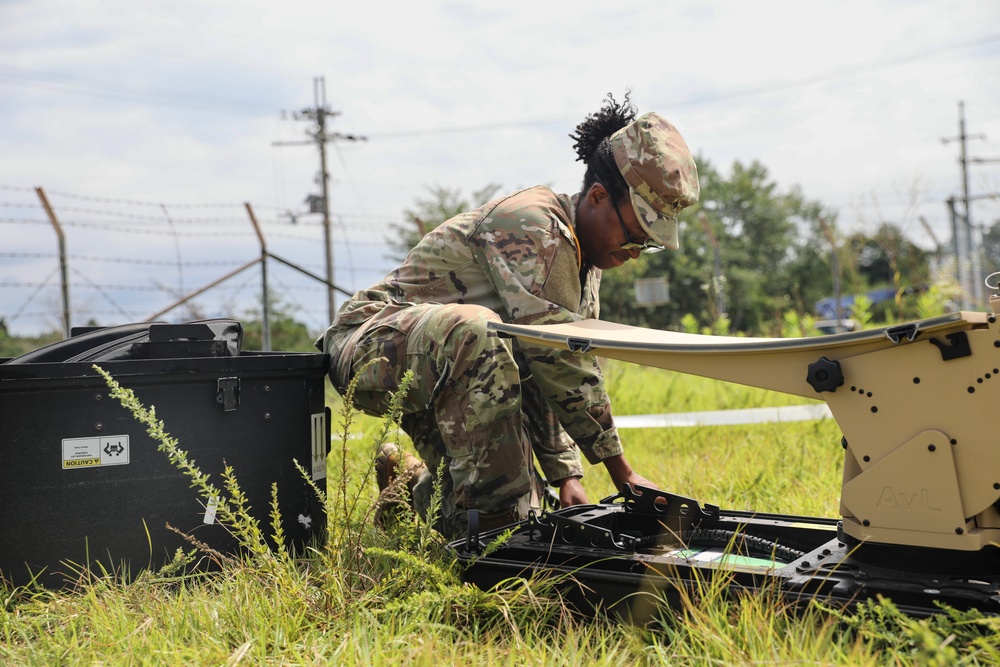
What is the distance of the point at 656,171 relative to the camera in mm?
3148

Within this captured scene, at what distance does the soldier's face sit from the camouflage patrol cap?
66 millimetres

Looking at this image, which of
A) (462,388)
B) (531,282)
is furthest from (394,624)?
(531,282)

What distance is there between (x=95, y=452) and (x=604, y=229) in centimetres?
192

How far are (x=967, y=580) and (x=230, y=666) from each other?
5.40 ft

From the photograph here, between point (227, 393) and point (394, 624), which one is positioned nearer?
point (394, 624)

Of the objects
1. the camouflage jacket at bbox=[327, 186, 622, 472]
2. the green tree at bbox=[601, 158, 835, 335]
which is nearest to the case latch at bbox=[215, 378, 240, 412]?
the camouflage jacket at bbox=[327, 186, 622, 472]

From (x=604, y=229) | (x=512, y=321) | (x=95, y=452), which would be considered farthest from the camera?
(x=604, y=229)

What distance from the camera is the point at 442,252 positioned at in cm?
335

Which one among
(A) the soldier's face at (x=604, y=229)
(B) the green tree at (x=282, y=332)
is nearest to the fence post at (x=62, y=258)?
(B) the green tree at (x=282, y=332)

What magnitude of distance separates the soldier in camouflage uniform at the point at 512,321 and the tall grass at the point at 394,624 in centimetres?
36

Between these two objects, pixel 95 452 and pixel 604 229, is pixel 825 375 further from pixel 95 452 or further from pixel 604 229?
pixel 95 452

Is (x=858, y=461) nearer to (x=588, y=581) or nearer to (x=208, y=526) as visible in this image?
(x=588, y=581)

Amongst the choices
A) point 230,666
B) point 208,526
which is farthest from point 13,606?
point 230,666

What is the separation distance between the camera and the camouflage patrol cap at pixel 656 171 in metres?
3.15
